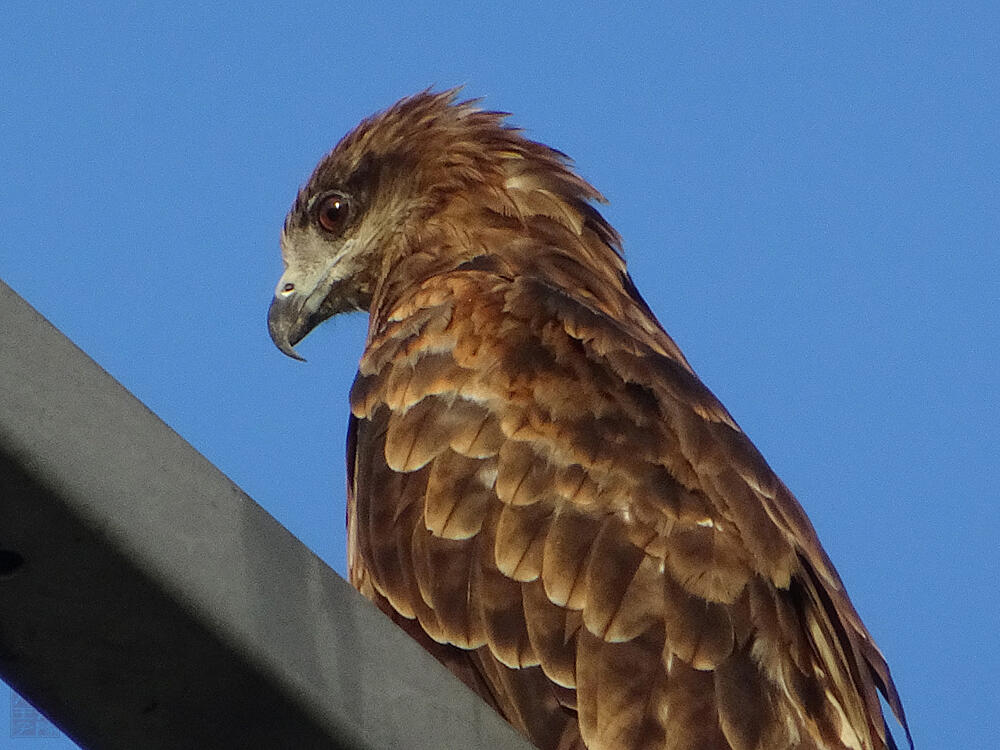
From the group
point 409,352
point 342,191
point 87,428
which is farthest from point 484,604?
point 342,191

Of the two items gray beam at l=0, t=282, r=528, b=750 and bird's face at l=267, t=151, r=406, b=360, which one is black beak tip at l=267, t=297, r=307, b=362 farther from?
gray beam at l=0, t=282, r=528, b=750

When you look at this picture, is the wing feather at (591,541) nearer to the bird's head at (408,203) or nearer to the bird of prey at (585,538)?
the bird of prey at (585,538)

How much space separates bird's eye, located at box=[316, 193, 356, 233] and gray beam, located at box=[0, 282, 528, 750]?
4.38m

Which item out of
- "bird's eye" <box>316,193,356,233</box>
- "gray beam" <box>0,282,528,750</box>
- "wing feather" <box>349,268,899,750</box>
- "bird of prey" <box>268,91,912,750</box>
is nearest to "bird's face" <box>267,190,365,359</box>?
"bird's eye" <box>316,193,356,233</box>

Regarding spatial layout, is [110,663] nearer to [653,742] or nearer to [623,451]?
[653,742]

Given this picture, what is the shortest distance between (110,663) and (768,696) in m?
2.31

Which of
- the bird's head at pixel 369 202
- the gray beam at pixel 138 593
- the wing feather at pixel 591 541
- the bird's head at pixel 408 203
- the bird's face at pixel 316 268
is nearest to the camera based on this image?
the gray beam at pixel 138 593

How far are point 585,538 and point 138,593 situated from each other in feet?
7.54

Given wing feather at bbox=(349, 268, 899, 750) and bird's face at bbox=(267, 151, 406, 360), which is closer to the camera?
wing feather at bbox=(349, 268, 899, 750)

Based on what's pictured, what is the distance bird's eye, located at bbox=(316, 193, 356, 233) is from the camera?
6133mm

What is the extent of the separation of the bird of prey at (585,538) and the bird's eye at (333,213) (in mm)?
1082

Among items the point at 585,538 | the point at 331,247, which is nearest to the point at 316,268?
the point at 331,247

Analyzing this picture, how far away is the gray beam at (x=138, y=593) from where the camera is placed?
5.44 ft

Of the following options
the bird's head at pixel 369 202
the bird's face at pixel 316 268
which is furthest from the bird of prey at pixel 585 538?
the bird's face at pixel 316 268
